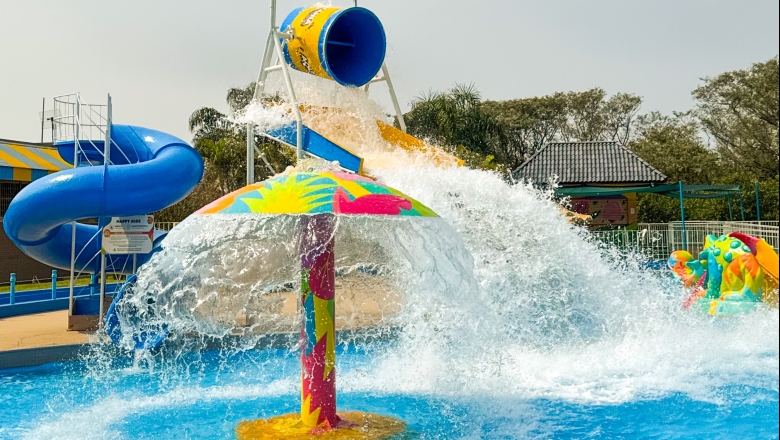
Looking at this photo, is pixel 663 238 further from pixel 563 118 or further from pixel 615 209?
pixel 563 118

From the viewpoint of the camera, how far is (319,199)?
478 cm

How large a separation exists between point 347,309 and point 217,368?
8.67 ft

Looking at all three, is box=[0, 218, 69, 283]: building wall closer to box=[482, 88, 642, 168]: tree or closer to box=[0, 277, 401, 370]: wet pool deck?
box=[0, 277, 401, 370]: wet pool deck

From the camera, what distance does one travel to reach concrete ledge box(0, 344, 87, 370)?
28.6 feet

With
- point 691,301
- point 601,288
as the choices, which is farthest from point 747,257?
point 601,288

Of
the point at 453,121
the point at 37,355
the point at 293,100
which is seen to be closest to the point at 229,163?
the point at 453,121

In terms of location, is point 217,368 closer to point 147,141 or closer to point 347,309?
point 347,309

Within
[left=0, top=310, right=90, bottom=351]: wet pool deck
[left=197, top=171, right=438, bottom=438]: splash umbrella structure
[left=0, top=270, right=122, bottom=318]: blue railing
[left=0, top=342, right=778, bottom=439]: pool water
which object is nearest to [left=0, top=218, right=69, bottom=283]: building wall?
[left=0, top=270, right=122, bottom=318]: blue railing

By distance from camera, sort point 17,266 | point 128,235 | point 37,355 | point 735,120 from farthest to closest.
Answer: point 735,120
point 17,266
point 128,235
point 37,355

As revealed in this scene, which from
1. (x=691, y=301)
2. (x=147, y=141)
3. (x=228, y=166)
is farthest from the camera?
(x=228, y=166)

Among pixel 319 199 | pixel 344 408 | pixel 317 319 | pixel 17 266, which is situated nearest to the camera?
pixel 319 199

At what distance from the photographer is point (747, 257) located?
10359 millimetres

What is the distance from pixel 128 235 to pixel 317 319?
6.02 m

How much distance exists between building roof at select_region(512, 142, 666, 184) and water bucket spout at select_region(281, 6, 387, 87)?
50.0 ft
